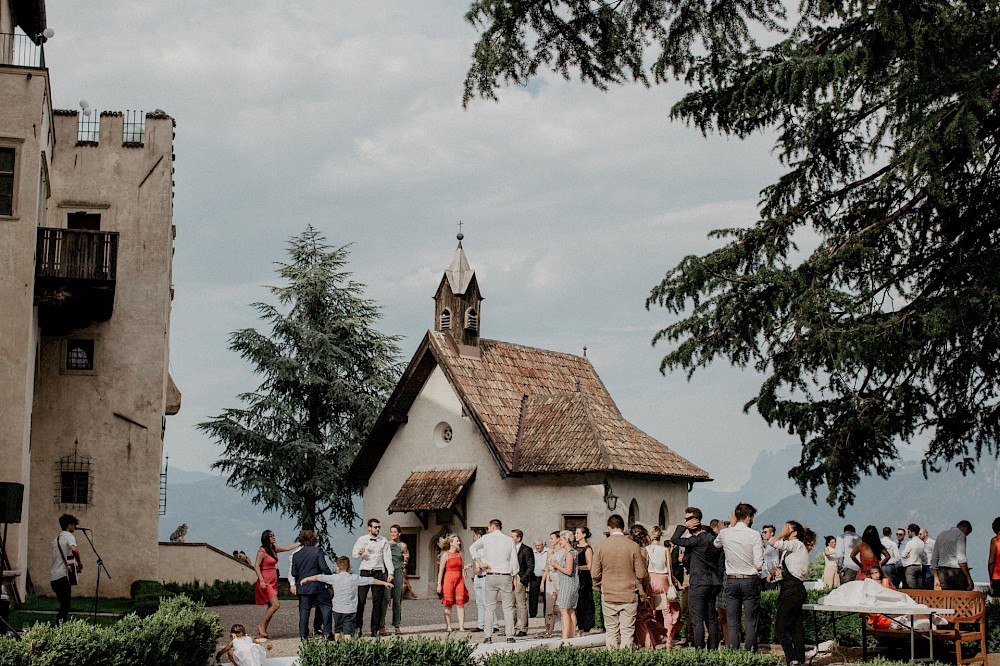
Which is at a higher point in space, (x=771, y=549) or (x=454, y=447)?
(x=454, y=447)

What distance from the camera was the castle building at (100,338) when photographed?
26.8 metres

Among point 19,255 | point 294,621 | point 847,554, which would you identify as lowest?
point 294,621

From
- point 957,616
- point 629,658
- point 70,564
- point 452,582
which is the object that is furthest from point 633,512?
point 629,658

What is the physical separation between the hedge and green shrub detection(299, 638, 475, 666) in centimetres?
147

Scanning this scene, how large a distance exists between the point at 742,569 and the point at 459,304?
25.9 metres

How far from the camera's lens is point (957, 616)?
15086mm

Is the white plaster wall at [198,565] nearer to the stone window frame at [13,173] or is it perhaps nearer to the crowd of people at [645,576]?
the stone window frame at [13,173]

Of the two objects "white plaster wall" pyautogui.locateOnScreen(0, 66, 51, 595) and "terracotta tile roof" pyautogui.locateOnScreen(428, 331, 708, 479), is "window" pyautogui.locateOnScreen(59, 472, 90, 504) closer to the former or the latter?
"white plaster wall" pyautogui.locateOnScreen(0, 66, 51, 595)

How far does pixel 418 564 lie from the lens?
121 feet

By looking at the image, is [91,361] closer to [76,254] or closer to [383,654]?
[76,254]

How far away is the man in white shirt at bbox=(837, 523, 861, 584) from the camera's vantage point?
21156mm

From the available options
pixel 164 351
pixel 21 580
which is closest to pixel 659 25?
pixel 21 580

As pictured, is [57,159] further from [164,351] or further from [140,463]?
[140,463]

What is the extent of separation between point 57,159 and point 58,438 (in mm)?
6989
